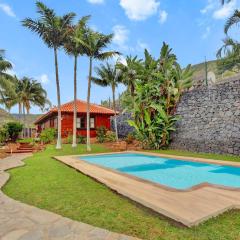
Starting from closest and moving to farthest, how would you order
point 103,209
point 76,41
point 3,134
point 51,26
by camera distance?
1. point 103,209
2. point 76,41
3. point 51,26
4. point 3,134

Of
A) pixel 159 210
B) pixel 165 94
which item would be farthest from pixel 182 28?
pixel 159 210

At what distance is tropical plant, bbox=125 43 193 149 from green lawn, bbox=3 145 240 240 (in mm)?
10180

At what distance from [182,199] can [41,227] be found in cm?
300

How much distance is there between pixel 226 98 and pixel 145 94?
5.75m

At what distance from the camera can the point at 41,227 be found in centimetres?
406

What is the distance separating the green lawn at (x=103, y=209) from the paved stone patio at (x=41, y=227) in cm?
30

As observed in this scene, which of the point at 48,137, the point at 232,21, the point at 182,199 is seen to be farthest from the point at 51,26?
the point at 182,199

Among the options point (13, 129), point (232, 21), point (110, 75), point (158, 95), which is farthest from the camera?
point (13, 129)

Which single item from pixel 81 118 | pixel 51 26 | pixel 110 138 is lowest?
pixel 110 138

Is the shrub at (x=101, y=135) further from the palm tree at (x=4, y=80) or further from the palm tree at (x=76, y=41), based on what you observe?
the palm tree at (x=4, y=80)

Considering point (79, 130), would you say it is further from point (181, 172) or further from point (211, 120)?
point (181, 172)

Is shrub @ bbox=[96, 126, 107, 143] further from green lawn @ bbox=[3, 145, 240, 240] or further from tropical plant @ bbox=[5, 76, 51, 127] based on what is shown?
tropical plant @ bbox=[5, 76, 51, 127]

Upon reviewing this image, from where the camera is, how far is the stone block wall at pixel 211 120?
1362 centimetres

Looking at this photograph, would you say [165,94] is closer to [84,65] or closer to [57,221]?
[84,65]
